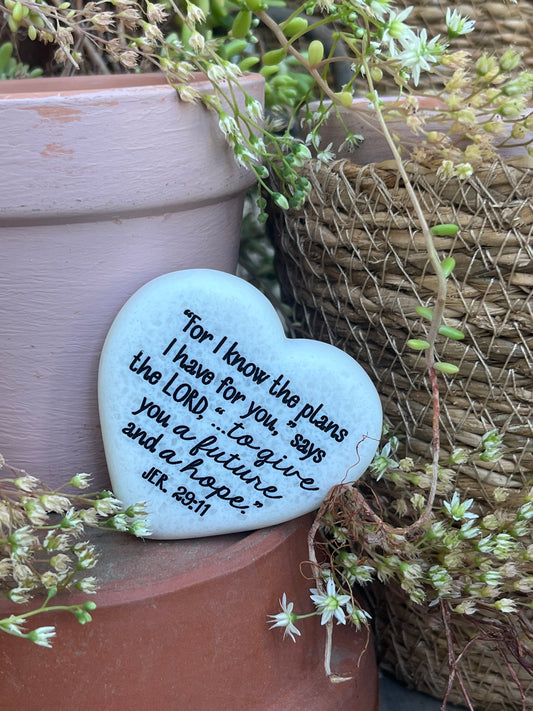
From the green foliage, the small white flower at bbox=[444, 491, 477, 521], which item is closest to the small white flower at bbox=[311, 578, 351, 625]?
the small white flower at bbox=[444, 491, 477, 521]

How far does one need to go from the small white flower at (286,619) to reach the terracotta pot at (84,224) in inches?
9.1

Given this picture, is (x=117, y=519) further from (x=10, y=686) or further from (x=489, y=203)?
(x=489, y=203)

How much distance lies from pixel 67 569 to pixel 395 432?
0.36 metres

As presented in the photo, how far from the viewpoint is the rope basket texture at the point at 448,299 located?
0.63 metres

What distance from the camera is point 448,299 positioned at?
26.0 inches

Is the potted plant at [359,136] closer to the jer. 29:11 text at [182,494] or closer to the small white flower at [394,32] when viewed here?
the small white flower at [394,32]

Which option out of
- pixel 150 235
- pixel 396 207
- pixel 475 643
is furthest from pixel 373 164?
pixel 475 643

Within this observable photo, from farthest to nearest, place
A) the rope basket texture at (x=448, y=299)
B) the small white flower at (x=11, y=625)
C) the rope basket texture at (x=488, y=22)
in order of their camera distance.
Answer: the rope basket texture at (x=488, y=22), the rope basket texture at (x=448, y=299), the small white flower at (x=11, y=625)

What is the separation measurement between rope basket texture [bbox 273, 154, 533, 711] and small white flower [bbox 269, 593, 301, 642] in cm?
18

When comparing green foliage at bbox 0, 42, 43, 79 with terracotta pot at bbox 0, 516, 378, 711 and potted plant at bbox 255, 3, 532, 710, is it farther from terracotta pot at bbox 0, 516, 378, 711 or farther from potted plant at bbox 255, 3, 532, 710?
terracotta pot at bbox 0, 516, 378, 711

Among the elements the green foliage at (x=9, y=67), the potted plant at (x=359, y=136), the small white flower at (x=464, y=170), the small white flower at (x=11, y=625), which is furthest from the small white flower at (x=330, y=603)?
→ the green foliage at (x=9, y=67)

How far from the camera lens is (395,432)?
75 centimetres

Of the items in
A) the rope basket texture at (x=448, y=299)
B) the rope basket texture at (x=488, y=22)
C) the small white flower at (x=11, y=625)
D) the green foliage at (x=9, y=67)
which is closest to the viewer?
the small white flower at (x=11, y=625)

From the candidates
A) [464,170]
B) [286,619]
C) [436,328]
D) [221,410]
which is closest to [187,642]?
[286,619]
